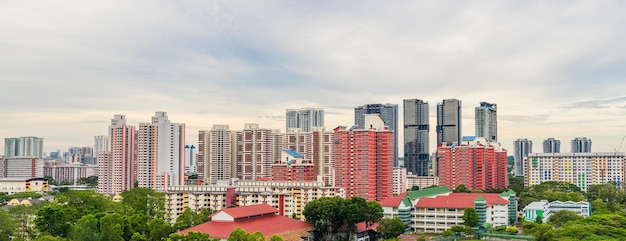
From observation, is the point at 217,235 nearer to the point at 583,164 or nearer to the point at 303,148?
the point at 303,148

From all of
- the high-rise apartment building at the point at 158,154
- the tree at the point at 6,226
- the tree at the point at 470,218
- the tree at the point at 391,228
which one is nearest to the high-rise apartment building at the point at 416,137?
the high-rise apartment building at the point at 158,154

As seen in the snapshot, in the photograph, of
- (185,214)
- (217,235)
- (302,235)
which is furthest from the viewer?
(185,214)

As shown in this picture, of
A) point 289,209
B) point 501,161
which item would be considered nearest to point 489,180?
point 501,161

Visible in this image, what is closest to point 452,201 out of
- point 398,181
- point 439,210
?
point 439,210

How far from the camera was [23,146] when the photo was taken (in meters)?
65.8

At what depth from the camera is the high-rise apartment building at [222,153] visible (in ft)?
152

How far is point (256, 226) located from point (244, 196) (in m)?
7.85

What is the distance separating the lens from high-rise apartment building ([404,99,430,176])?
7362 centimetres

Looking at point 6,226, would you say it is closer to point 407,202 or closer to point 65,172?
point 407,202

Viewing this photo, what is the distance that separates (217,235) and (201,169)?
28.3 m

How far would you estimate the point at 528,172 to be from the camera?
5228cm

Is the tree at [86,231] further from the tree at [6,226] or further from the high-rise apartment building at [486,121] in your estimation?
→ the high-rise apartment building at [486,121]

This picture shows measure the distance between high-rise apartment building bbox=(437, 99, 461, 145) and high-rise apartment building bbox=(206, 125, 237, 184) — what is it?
39.7 metres

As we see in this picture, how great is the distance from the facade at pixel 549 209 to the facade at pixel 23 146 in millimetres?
53767
